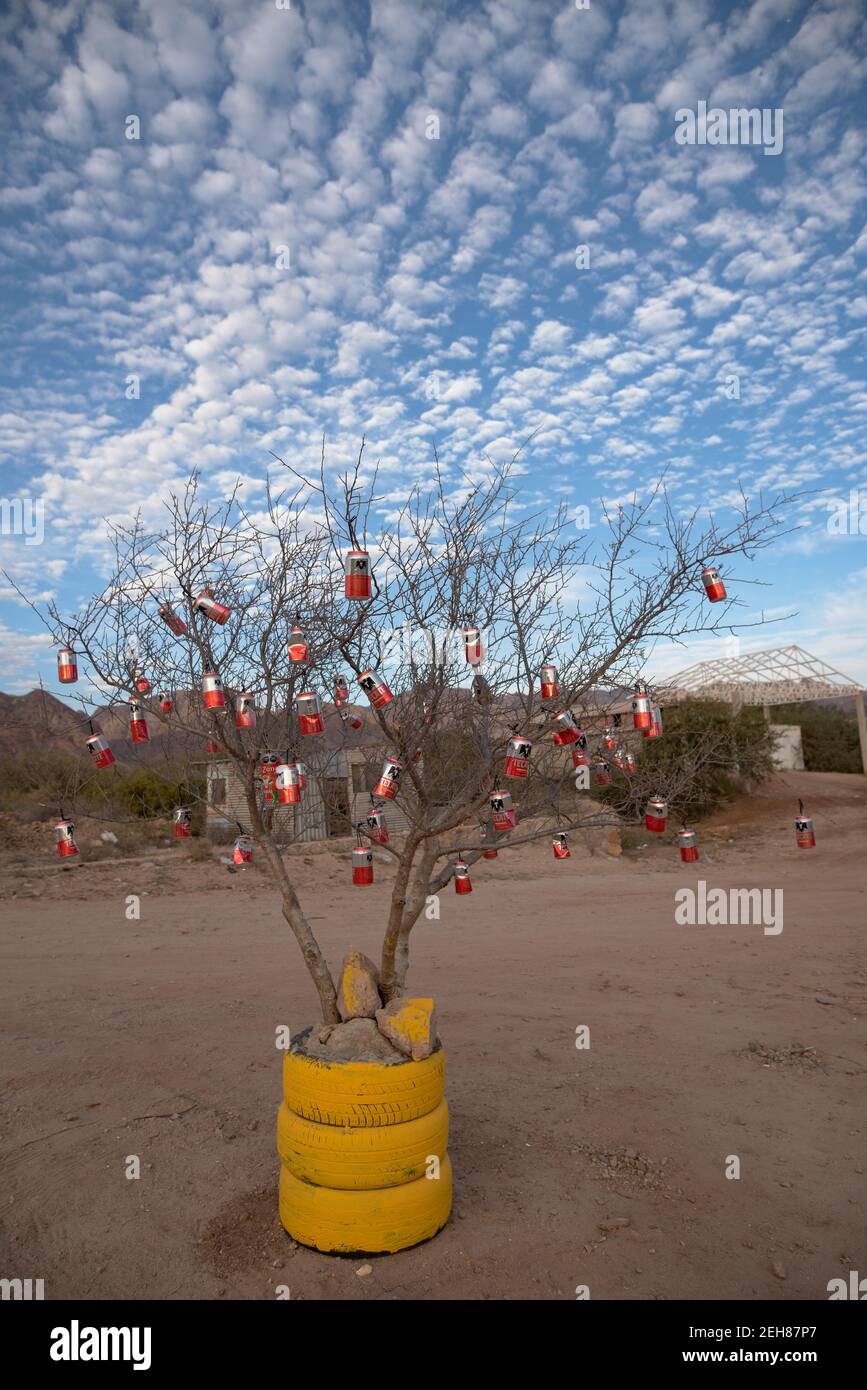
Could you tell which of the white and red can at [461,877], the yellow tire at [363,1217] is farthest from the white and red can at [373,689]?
the yellow tire at [363,1217]

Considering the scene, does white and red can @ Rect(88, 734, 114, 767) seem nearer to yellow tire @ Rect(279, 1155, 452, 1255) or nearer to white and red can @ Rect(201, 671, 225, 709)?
white and red can @ Rect(201, 671, 225, 709)

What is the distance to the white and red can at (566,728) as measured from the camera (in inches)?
187

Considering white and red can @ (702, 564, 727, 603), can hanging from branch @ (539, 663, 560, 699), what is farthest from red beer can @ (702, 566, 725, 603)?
can hanging from branch @ (539, 663, 560, 699)

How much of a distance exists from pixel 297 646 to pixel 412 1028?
1994 mm

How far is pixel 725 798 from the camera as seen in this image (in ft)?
91.8

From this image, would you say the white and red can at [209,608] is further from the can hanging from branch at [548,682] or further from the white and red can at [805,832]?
the white and red can at [805,832]

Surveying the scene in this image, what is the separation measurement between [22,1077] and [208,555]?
4.34 m

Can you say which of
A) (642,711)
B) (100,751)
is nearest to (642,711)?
(642,711)

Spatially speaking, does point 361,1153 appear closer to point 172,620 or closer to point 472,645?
point 472,645

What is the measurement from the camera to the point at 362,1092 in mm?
4000

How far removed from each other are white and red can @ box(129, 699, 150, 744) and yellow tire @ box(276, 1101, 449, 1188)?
225 centimetres

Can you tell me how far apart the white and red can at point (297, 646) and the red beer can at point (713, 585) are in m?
2.24

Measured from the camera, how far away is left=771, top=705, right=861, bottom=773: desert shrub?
42.2 meters
